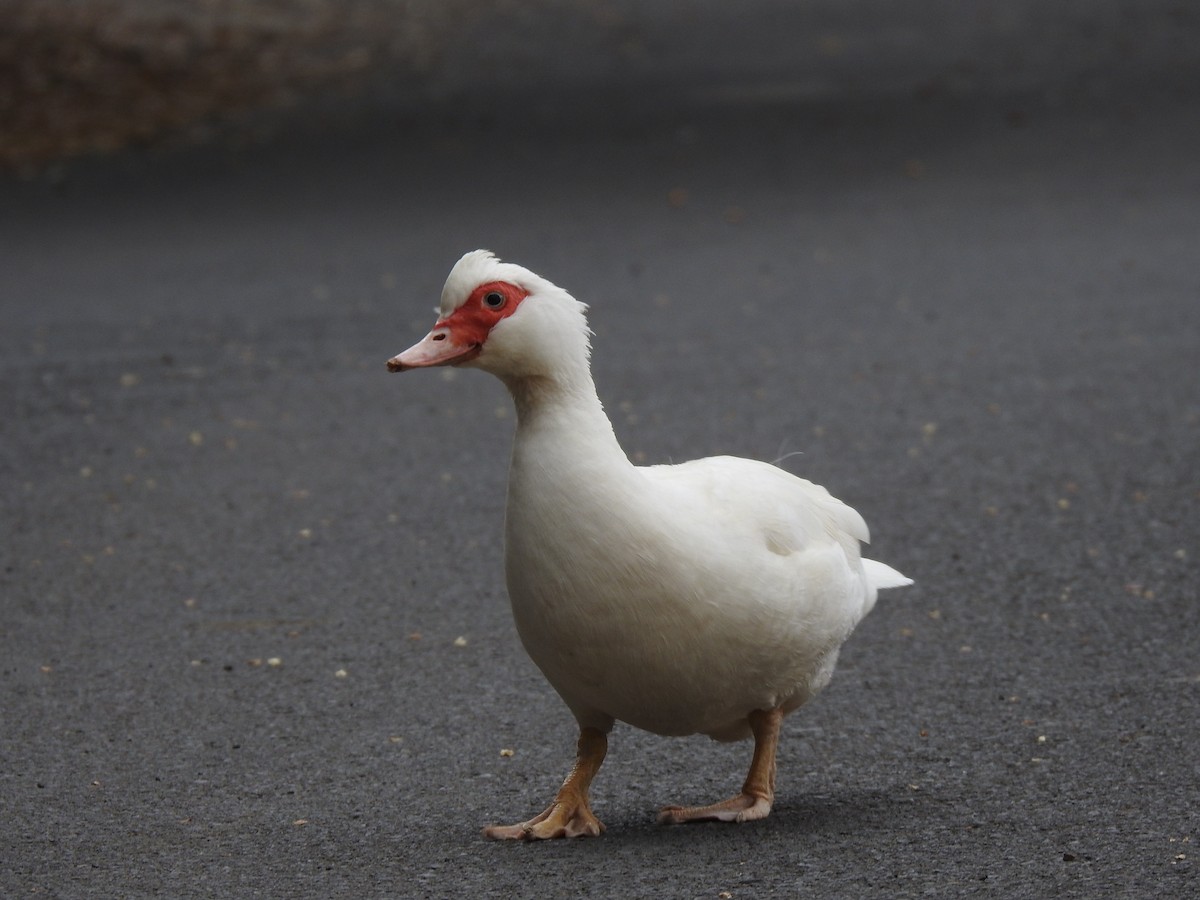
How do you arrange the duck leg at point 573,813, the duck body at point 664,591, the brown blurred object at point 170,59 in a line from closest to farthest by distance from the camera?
1. the duck body at point 664,591
2. the duck leg at point 573,813
3. the brown blurred object at point 170,59

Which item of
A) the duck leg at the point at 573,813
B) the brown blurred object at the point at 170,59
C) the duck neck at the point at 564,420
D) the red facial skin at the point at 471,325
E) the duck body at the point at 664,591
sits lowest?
the duck leg at the point at 573,813

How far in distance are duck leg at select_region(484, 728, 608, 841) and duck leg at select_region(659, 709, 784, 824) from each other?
0.60ft

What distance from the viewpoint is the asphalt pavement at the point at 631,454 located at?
3.92m

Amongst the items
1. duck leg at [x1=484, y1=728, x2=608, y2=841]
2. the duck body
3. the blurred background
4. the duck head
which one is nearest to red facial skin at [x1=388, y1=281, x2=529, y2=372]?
the duck head

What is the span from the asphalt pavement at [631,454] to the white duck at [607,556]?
1.29ft

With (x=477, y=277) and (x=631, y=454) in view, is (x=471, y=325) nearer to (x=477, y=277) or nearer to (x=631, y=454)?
(x=477, y=277)

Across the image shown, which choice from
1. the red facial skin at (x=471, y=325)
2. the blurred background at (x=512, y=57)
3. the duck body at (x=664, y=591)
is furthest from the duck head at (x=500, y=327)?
the blurred background at (x=512, y=57)

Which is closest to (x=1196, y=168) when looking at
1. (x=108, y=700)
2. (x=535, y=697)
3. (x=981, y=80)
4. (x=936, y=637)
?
(x=981, y=80)

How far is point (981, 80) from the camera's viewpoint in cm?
1441

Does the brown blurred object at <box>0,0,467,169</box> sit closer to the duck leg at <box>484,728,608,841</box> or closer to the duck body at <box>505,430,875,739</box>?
the duck leg at <box>484,728,608,841</box>

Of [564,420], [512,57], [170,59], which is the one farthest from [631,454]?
[170,59]

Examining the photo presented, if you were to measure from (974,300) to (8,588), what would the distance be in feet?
19.0

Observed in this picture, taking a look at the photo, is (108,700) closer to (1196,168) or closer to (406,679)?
(406,679)

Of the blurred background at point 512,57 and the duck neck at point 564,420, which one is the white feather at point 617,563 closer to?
the duck neck at point 564,420
